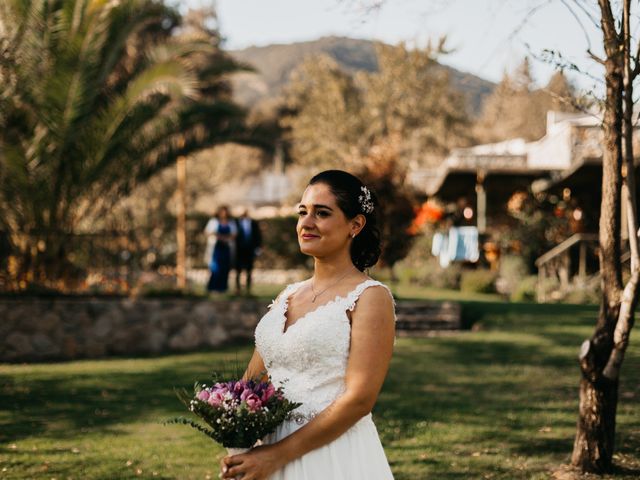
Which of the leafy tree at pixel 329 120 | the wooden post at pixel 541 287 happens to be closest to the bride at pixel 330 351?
the wooden post at pixel 541 287

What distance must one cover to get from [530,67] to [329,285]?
421 cm

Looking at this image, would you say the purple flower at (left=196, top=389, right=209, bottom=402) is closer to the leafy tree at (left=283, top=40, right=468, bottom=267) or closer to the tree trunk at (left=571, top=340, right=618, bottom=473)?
the tree trunk at (left=571, top=340, right=618, bottom=473)

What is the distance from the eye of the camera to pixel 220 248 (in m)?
18.1

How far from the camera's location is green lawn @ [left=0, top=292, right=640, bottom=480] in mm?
7133

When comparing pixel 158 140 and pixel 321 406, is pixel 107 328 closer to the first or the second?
pixel 158 140

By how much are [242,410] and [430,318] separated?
13.2 meters

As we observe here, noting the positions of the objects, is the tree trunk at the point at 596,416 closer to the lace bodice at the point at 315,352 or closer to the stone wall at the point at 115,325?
the lace bodice at the point at 315,352

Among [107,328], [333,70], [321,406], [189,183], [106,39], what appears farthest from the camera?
[333,70]

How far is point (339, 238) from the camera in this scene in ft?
10.4

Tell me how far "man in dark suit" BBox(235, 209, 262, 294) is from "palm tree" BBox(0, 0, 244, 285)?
2.77 m

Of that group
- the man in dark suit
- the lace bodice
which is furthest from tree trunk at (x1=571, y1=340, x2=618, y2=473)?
the man in dark suit

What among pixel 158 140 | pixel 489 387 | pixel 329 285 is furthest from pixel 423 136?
pixel 329 285

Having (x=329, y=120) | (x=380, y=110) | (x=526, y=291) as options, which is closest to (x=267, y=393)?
(x=526, y=291)

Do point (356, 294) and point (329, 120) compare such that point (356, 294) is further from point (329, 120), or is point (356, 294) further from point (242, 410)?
point (329, 120)
